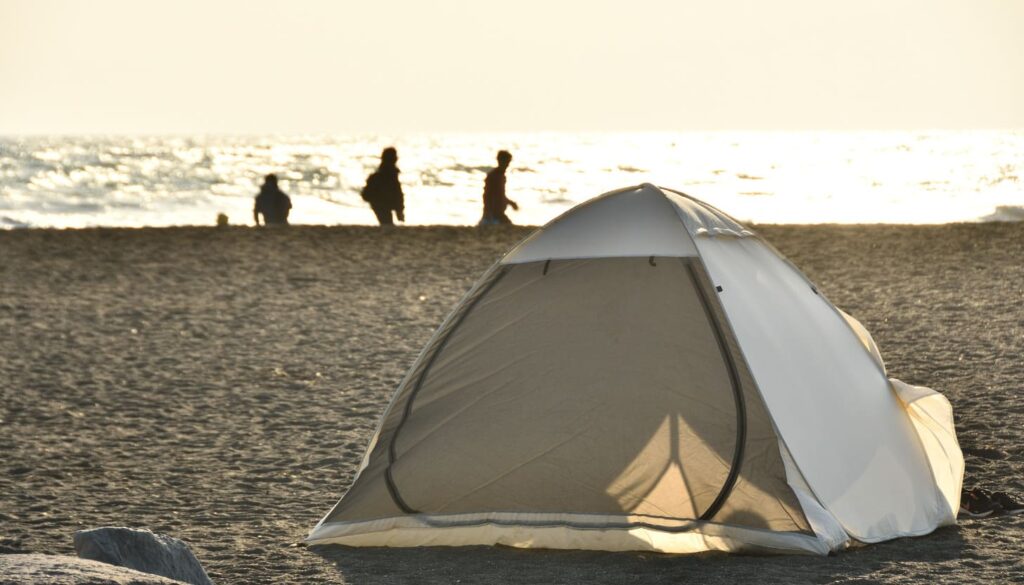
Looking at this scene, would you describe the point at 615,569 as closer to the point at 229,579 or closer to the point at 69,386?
the point at 229,579

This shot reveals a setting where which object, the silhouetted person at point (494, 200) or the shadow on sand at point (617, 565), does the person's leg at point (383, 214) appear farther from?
the shadow on sand at point (617, 565)

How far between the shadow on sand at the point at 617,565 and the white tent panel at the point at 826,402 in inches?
8.6

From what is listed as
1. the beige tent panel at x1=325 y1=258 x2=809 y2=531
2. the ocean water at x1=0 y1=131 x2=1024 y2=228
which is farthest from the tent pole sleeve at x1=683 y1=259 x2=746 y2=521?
the ocean water at x1=0 y1=131 x2=1024 y2=228

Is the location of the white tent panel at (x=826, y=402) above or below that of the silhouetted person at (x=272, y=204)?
below

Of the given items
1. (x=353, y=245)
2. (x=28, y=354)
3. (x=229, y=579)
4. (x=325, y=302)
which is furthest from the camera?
(x=353, y=245)

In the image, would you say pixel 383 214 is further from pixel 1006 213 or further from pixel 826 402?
pixel 1006 213

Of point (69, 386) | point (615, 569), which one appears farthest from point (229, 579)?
point (69, 386)

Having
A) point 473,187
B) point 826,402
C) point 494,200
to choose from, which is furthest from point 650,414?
point 473,187

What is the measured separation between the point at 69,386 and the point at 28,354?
1.37 metres

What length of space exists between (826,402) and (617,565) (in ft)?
4.26

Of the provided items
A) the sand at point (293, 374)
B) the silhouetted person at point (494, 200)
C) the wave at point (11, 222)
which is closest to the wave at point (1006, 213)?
the sand at point (293, 374)

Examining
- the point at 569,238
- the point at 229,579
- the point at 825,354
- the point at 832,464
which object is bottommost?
the point at 229,579

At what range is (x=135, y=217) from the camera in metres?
39.2

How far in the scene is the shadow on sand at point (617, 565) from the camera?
224 inches
